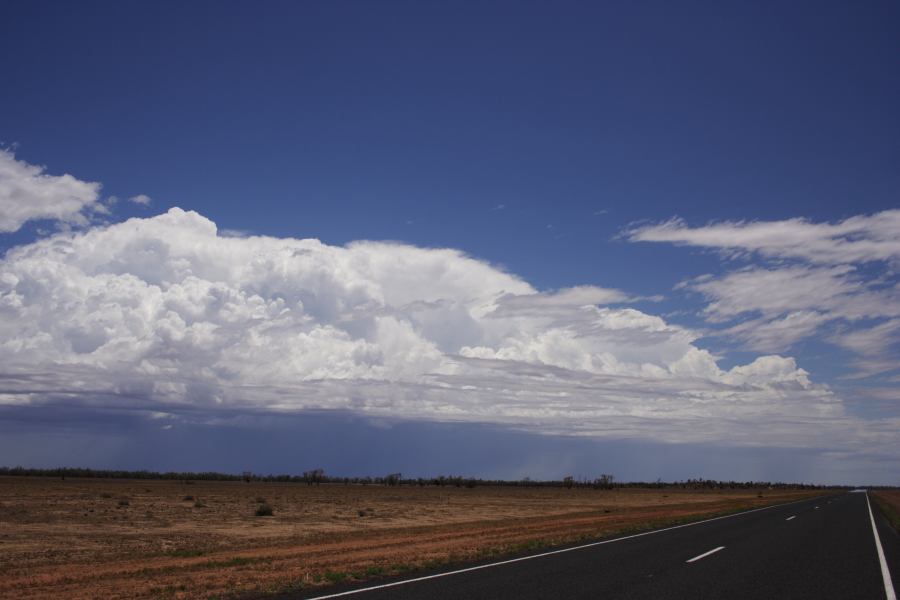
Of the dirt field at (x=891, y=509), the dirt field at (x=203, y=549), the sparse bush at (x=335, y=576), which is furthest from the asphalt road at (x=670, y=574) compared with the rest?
the dirt field at (x=891, y=509)

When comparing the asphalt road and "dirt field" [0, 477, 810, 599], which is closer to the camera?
the asphalt road

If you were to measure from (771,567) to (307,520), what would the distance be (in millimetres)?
26779

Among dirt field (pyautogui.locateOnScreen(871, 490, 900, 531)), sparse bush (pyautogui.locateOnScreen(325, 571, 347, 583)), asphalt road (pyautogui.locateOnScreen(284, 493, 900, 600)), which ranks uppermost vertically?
dirt field (pyautogui.locateOnScreen(871, 490, 900, 531))

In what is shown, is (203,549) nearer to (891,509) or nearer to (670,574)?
(670,574)

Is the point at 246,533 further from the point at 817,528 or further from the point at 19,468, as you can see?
the point at 19,468

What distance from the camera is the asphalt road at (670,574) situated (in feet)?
36.0

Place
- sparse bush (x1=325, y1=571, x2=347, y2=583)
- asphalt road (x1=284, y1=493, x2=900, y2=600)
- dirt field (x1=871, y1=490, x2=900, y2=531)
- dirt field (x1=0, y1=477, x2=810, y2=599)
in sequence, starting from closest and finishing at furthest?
asphalt road (x1=284, y1=493, x2=900, y2=600)
sparse bush (x1=325, y1=571, x2=347, y2=583)
dirt field (x1=0, y1=477, x2=810, y2=599)
dirt field (x1=871, y1=490, x2=900, y2=531)

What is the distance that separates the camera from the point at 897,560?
53.3 ft

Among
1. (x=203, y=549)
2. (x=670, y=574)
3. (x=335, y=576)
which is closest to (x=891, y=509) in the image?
(x=670, y=574)

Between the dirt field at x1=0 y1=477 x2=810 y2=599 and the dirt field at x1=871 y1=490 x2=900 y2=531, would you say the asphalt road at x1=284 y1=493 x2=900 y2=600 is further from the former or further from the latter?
the dirt field at x1=871 y1=490 x2=900 y2=531

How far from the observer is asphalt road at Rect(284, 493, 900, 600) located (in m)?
11.0

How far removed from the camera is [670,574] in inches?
515

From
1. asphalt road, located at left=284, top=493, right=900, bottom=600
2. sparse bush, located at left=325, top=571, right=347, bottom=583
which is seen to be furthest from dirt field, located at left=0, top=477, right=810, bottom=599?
asphalt road, located at left=284, top=493, right=900, bottom=600

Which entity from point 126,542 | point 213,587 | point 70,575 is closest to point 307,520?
point 126,542
